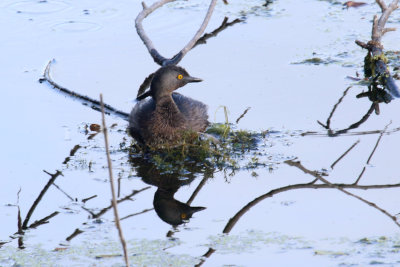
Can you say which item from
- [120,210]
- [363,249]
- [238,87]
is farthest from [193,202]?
[238,87]

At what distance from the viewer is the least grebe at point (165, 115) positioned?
7.04 metres

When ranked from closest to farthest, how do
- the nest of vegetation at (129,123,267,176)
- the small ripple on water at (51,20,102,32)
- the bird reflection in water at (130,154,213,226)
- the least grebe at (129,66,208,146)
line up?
the bird reflection in water at (130,154,213,226) → the nest of vegetation at (129,123,267,176) → the least grebe at (129,66,208,146) → the small ripple on water at (51,20,102,32)

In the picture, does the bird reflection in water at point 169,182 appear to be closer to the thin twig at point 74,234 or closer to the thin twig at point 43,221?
the thin twig at point 74,234

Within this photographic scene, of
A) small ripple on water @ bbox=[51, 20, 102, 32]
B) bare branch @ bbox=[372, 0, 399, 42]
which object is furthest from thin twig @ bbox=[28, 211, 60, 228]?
small ripple on water @ bbox=[51, 20, 102, 32]

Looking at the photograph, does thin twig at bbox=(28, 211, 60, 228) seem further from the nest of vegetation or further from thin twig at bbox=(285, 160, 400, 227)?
thin twig at bbox=(285, 160, 400, 227)

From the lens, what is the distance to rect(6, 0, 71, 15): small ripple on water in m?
11.4

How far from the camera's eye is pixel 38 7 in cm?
1156

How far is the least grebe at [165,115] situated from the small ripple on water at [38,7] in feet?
14.9

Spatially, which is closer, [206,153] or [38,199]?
[38,199]

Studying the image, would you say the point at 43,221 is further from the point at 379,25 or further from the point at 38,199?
the point at 379,25

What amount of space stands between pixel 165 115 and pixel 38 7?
519cm

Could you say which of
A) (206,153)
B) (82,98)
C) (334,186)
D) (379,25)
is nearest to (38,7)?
(82,98)

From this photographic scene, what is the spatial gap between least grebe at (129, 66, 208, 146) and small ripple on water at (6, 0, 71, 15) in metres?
4.55

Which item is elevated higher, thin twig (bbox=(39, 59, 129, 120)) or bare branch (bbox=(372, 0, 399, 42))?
bare branch (bbox=(372, 0, 399, 42))
